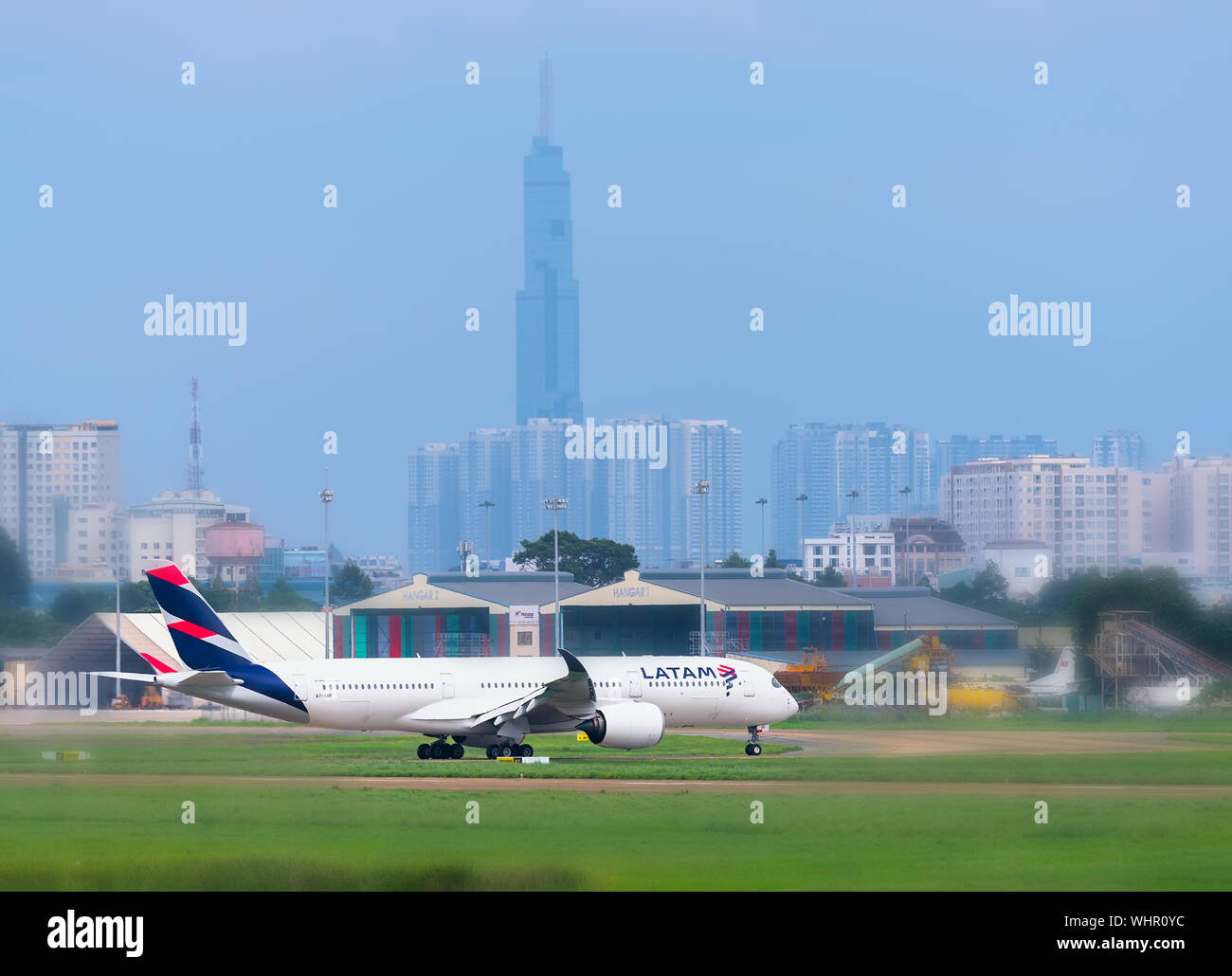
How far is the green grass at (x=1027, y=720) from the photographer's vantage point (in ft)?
196

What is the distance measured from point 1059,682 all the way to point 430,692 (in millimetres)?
29104

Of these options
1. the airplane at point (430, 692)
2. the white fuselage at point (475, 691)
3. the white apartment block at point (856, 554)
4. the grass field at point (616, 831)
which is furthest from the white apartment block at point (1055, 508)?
the white apartment block at point (856, 554)

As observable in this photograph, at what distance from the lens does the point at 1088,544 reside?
64688 mm

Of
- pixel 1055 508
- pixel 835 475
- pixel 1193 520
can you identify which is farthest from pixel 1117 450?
pixel 835 475

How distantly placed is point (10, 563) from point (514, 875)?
34.3m

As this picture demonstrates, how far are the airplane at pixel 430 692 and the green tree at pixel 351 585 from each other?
183 feet

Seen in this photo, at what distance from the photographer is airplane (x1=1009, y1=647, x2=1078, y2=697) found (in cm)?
6606

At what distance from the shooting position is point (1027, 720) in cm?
6381

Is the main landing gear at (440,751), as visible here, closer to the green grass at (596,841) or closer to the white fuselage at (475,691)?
the white fuselage at (475,691)

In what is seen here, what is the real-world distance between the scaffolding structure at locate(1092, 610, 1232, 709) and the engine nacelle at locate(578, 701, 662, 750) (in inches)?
882

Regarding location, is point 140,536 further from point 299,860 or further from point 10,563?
point 299,860

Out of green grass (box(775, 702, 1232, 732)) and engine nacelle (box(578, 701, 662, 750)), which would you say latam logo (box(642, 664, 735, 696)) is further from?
green grass (box(775, 702, 1232, 732))

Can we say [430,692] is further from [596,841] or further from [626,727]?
[596,841]
